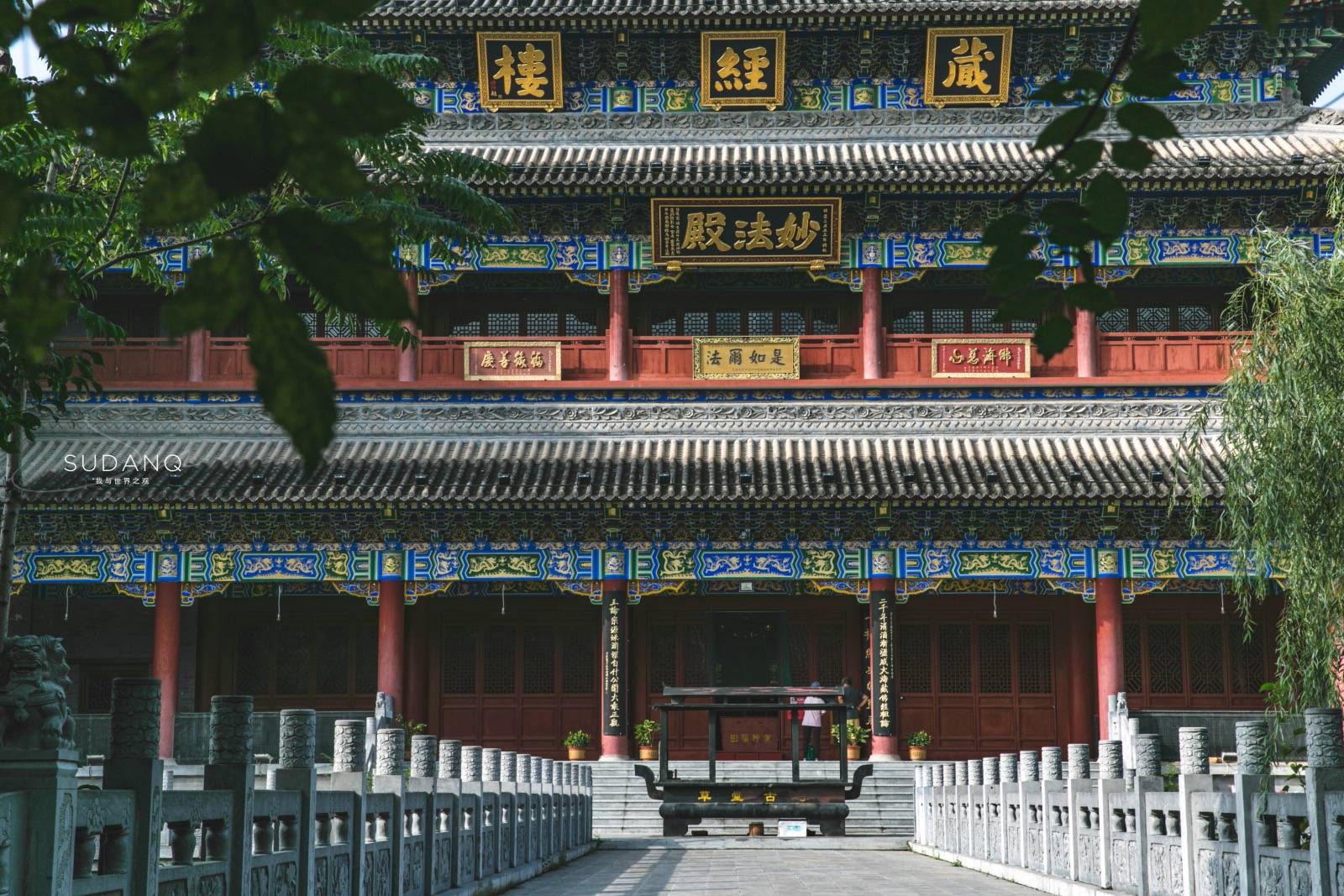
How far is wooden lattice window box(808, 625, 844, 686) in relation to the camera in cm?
2111

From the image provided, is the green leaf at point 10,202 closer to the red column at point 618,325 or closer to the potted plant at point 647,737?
the potted plant at point 647,737

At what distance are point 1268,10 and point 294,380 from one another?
0.99 m

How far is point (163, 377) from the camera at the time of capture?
2064 cm

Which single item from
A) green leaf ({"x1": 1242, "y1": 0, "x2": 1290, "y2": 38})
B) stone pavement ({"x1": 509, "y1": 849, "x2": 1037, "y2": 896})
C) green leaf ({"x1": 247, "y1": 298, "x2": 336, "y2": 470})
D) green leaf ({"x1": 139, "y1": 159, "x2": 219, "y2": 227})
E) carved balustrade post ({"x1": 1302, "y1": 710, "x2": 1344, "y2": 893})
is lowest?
stone pavement ({"x1": 509, "y1": 849, "x2": 1037, "y2": 896})

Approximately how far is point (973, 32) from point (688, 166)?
430 centimetres

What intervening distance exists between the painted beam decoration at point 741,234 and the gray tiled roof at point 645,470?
2273 millimetres

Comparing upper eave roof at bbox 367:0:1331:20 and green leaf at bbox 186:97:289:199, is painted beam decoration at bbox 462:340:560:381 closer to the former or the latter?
upper eave roof at bbox 367:0:1331:20

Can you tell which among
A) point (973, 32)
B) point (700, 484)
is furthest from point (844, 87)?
point (700, 484)

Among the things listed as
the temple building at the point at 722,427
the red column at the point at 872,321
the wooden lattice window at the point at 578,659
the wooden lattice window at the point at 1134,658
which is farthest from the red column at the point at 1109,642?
the wooden lattice window at the point at 578,659

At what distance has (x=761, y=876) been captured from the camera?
39.1 feet

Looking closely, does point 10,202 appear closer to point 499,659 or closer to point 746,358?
point 746,358

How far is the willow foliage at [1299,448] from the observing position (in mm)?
9219

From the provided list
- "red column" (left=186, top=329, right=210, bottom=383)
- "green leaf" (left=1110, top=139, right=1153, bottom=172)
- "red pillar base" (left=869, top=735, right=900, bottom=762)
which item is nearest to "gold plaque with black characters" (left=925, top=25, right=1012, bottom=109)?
"red pillar base" (left=869, top=735, right=900, bottom=762)

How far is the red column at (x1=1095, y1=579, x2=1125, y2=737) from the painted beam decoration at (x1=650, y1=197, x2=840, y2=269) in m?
5.25
